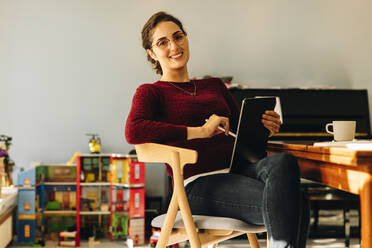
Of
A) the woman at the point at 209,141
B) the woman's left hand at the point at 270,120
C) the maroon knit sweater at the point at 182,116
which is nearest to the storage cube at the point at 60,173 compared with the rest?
the woman at the point at 209,141

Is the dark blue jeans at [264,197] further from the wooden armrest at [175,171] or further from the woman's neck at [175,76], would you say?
the woman's neck at [175,76]

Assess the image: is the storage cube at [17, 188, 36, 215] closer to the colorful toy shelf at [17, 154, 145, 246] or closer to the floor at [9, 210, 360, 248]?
the colorful toy shelf at [17, 154, 145, 246]

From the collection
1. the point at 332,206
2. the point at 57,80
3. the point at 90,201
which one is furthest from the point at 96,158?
the point at 332,206

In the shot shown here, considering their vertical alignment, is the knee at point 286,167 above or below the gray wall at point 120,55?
below

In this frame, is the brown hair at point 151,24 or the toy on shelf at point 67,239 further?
the toy on shelf at point 67,239

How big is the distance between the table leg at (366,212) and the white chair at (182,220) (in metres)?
0.39

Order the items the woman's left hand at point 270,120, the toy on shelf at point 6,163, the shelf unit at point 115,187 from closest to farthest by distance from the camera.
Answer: the woman's left hand at point 270,120
the toy on shelf at point 6,163
the shelf unit at point 115,187

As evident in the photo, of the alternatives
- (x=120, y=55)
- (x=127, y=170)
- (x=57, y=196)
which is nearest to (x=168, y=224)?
(x=127, y=170)

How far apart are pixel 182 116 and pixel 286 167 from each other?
0.58 metres

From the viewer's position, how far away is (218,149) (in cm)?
171

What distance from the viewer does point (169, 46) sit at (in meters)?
1.83

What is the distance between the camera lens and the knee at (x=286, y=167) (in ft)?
4.21

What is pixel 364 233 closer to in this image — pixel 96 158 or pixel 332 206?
pixel 332 206

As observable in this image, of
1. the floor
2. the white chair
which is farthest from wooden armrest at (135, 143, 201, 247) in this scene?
the floor
